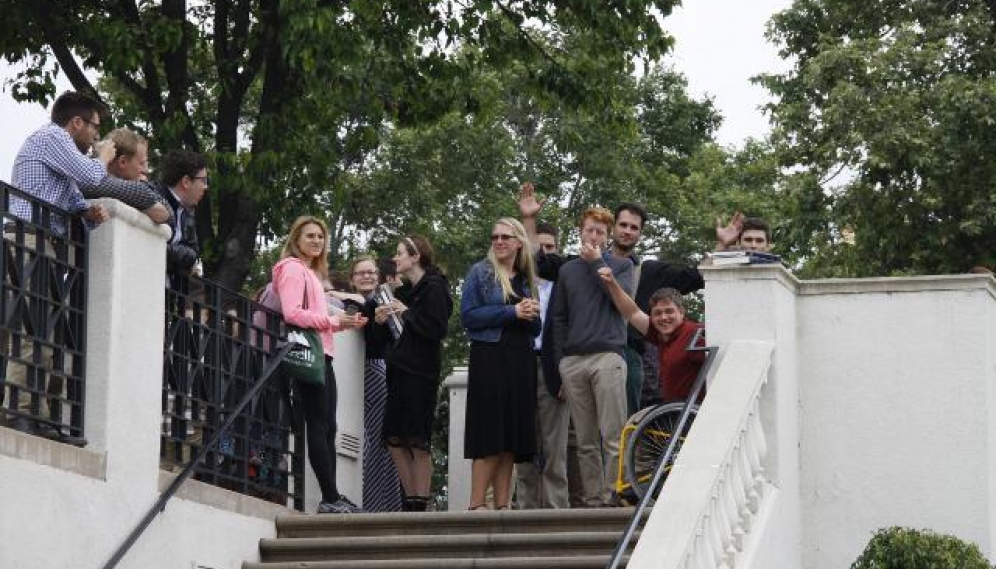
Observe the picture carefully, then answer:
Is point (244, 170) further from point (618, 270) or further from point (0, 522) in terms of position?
point (0, 522)

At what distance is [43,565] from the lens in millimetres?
10414

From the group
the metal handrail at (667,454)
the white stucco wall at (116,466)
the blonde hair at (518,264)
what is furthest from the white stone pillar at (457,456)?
the white stucco wall at (116,466)

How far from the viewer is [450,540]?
41.7 feet

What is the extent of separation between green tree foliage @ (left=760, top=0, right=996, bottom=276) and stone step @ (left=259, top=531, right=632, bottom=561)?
14496mm

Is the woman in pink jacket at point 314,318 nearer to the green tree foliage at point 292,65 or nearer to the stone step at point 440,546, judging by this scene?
the stone step at point 440,546

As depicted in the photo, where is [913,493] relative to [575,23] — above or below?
below

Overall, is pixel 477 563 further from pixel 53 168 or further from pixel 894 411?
pixel 53 168

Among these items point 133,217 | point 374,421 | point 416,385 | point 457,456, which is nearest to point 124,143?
point 133,217

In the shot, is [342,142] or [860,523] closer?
[860,523]

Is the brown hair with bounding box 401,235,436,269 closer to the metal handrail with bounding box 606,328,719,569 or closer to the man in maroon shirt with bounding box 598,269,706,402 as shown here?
the man in maroon shirt with bounding box 598,269,706,402

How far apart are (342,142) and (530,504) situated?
9211 mm

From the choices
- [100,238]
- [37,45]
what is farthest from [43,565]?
[37,45]

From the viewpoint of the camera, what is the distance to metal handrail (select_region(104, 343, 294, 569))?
11320mm

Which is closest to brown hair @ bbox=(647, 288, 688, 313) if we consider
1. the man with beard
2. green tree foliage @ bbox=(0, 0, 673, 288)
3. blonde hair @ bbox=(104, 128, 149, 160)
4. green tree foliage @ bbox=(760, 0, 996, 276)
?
the man with beard
